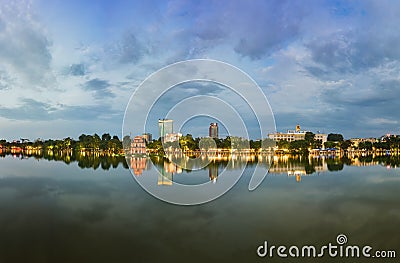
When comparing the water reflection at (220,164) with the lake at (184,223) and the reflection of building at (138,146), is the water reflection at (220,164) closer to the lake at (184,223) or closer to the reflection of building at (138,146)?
the lake at (184,223)

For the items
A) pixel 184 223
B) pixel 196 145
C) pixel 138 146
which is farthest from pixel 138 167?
pixel 196 145

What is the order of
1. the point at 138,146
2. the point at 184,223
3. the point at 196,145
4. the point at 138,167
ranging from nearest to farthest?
the point at 184,223 → the point at 138,167 → the point at 138,146 → the point at 196,145

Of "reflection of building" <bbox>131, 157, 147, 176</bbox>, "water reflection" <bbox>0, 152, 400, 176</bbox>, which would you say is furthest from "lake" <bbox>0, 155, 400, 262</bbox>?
"reflection of building" <bbox>131, 157, 147, 176</bbox>

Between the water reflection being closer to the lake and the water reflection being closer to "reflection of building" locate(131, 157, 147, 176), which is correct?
"reflection of building" locate(131, 157, 147, 176)

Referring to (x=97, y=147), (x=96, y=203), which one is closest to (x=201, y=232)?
(x=96, y=203)

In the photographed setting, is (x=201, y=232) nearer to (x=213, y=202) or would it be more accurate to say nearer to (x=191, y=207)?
(x=191, y=207)

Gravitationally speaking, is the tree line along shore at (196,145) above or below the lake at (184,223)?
above

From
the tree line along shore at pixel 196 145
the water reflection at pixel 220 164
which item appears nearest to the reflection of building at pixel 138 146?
the tree line along shore at pixel 196 145

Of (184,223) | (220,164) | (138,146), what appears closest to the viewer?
(184,223)

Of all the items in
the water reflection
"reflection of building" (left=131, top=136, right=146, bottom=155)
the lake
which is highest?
"reflection of building" (left=131, top=136, right=146, bottom=155)

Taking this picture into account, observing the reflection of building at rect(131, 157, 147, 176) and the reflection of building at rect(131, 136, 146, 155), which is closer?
the reflection of building at rect(131, 157, 147, 176)

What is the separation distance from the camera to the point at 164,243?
755cm

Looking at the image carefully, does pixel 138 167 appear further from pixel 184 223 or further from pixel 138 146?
pixel 138 146

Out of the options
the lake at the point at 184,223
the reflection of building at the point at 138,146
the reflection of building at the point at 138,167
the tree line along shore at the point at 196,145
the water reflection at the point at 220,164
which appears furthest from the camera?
the tree line along shore at the point at 196,145
